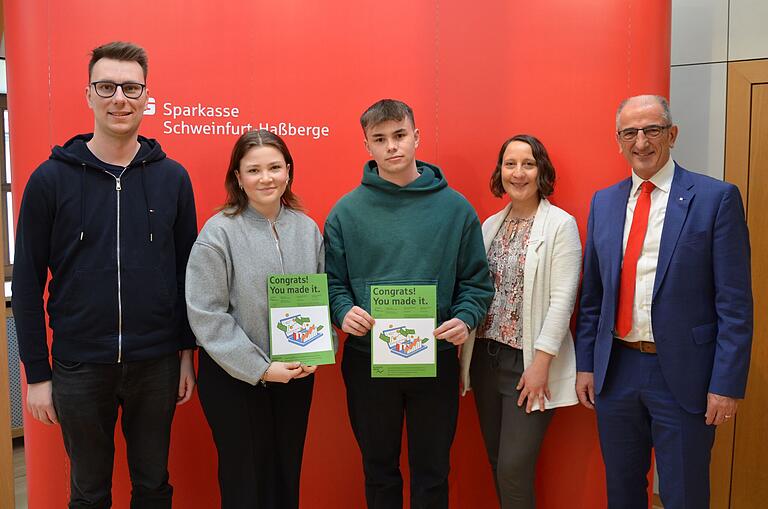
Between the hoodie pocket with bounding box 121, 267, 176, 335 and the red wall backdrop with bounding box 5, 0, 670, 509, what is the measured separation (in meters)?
0.61

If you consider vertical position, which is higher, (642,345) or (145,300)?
(145,300)

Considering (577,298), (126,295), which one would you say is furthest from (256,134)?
(577,298)

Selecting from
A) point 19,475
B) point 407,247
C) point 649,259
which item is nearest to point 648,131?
point 649,259

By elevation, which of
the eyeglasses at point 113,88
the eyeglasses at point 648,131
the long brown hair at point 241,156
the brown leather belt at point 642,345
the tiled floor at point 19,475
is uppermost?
the eyeglasses at point 113,88

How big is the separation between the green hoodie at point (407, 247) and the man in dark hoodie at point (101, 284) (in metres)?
0.60

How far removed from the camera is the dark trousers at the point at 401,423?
7.54 ft

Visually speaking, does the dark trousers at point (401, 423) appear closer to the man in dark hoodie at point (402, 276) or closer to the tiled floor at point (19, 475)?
the man in dark hoodie at point (402, 276)

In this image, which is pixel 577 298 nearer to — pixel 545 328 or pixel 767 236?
pixel 545 328

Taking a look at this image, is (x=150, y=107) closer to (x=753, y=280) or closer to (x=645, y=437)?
(x=645, y=437)

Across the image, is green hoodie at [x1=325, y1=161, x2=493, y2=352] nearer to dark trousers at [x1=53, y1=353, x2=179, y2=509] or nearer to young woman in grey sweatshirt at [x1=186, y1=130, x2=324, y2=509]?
young woman in grey sweatshirt at [x1=186, y1=130, x2=324, y2=509]

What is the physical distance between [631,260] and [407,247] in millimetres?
819

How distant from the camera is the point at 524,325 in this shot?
95.0 inches

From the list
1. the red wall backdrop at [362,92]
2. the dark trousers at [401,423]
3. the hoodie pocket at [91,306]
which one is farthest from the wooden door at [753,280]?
the hoodie pocket at [91,306]

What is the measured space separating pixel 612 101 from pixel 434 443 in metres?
1.63
